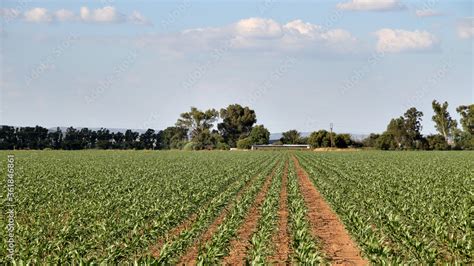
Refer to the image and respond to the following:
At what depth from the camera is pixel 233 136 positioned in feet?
509

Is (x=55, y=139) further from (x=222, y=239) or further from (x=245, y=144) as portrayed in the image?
(x=222, y=239)

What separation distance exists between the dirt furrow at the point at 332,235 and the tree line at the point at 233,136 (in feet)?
334

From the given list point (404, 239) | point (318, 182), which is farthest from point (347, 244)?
point (318, 182)

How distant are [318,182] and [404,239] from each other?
1817 cm

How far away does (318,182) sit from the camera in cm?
3209

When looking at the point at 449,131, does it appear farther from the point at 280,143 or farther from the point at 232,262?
the point at 232,262

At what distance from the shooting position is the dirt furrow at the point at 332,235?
13.6 m

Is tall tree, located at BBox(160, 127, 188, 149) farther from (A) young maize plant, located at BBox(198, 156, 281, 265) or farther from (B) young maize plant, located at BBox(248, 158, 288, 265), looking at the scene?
(A) young maize plant, located at BBox(198, 156, 281, 265)

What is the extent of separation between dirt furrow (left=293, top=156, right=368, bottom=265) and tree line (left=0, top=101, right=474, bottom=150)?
10182 cm

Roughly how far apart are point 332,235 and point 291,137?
5356 inches

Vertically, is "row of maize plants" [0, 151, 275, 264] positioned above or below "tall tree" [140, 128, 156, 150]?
below

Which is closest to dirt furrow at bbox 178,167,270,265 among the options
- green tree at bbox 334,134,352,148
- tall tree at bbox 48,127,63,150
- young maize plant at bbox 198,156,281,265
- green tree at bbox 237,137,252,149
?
young maize plant at bbox 198,156,281,265

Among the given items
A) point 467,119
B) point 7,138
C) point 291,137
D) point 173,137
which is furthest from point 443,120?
point 7,138

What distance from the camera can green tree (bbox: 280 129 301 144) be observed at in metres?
152
